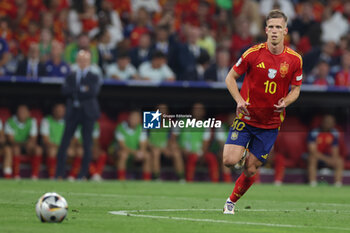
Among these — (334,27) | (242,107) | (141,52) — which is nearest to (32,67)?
(141,52)

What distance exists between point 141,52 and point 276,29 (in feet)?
32.4

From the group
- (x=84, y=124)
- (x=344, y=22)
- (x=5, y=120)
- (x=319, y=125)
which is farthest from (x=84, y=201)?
(x=344, y=22)

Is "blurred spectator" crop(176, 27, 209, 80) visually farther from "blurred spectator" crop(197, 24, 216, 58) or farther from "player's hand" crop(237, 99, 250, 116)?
"player's hand" crop(237, 99, 250, 116)

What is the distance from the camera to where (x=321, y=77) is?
1892 centimetres

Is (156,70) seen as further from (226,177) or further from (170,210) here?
(170,210)

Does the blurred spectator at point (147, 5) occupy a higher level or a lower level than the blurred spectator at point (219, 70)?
higher

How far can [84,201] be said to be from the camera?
414 inches

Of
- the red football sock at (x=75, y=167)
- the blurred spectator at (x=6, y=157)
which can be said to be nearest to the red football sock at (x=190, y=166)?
the red football sock at (x=75, y=167)

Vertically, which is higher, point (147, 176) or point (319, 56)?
point (319, 56)

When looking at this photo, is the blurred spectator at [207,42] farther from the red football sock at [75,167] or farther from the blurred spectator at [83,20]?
the red football sock at [75,167]

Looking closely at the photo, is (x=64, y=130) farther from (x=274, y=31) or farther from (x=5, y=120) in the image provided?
(x=274, y=31)

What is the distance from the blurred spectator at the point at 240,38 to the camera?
20127mm

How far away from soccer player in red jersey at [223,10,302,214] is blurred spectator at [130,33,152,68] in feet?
31.1

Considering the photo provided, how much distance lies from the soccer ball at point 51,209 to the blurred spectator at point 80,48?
11.0 m
